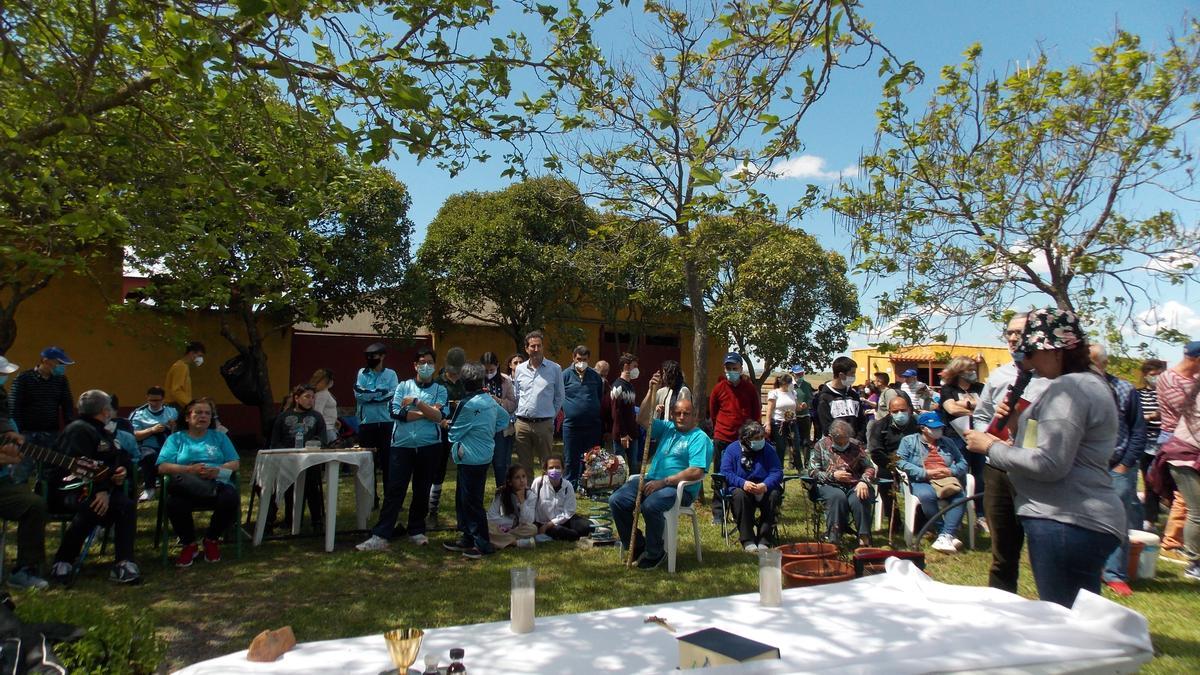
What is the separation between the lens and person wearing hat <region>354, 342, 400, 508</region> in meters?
6.80

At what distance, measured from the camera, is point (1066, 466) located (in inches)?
97.0

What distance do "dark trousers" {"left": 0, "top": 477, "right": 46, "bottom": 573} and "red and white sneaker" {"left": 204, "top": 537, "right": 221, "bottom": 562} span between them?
99 centimetres

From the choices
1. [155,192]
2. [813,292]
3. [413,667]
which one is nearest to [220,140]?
[155,192]

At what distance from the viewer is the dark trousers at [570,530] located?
632cm

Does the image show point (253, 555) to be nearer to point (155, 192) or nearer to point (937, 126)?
point (155, 192)

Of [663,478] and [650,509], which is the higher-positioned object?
[663,478]

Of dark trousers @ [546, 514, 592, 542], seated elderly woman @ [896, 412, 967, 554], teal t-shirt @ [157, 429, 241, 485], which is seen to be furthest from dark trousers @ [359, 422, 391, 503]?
seated elderly woman @ [896, 412, 967, 554]

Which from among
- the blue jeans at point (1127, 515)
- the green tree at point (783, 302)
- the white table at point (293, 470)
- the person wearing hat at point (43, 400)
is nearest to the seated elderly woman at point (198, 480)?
the white table at point (293, 470)

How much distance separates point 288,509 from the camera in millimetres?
6906

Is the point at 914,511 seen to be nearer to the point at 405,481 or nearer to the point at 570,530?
the point at 570,530

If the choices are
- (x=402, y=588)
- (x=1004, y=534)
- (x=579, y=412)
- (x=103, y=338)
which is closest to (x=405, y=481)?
(x=402, y=588)

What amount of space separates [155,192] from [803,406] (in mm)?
9111

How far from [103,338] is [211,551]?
9.59 m

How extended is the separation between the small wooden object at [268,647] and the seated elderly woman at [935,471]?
538 centimetres
